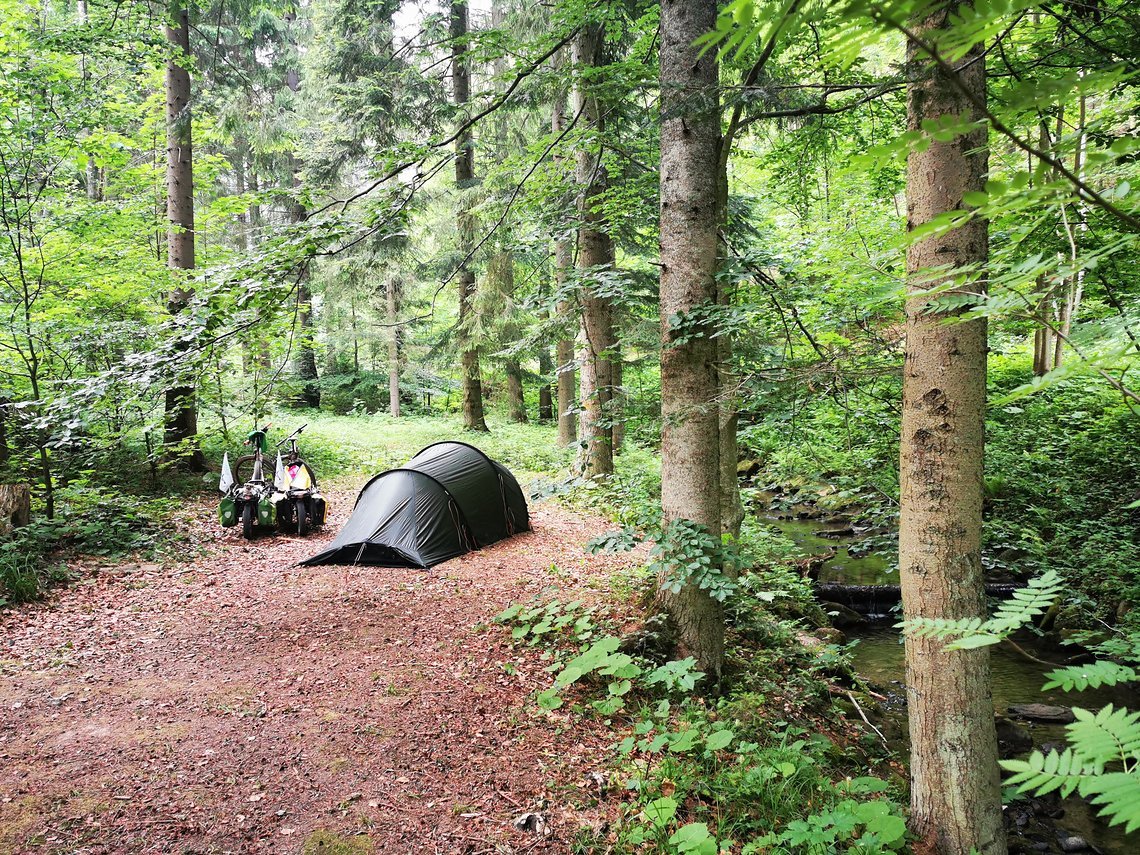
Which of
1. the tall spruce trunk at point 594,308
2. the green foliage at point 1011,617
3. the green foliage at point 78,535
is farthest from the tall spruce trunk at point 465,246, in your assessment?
the green foliage at point 1011,617

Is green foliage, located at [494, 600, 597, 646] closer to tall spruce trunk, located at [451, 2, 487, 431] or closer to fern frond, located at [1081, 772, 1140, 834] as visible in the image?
fern frond, located at [1081, 772, 1140, 834]

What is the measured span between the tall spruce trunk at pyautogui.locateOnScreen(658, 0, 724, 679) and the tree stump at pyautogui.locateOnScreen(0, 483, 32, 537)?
7320mm

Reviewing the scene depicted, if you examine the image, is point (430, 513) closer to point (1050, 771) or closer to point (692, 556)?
point (692, 556)

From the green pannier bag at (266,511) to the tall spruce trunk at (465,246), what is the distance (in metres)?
6.41

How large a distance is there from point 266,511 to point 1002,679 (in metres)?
9.20

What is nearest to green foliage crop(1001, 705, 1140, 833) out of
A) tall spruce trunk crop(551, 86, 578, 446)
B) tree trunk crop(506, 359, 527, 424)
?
tall spruce trunk crop(551, 86, 578, 446)

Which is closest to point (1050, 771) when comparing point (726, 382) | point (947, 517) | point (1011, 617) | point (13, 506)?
point (1011, 617)

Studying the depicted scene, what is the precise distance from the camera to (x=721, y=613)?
4.79 m

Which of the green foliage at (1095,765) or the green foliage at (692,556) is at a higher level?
the green foliage at (1095,765)

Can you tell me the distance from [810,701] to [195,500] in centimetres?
940

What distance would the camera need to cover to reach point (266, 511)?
29.2ft

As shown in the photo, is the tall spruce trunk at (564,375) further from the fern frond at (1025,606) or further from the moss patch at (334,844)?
the fern frond at (1025,606)

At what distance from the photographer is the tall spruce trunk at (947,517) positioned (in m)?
2.89

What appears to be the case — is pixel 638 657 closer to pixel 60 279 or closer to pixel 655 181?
pixel 655 181
